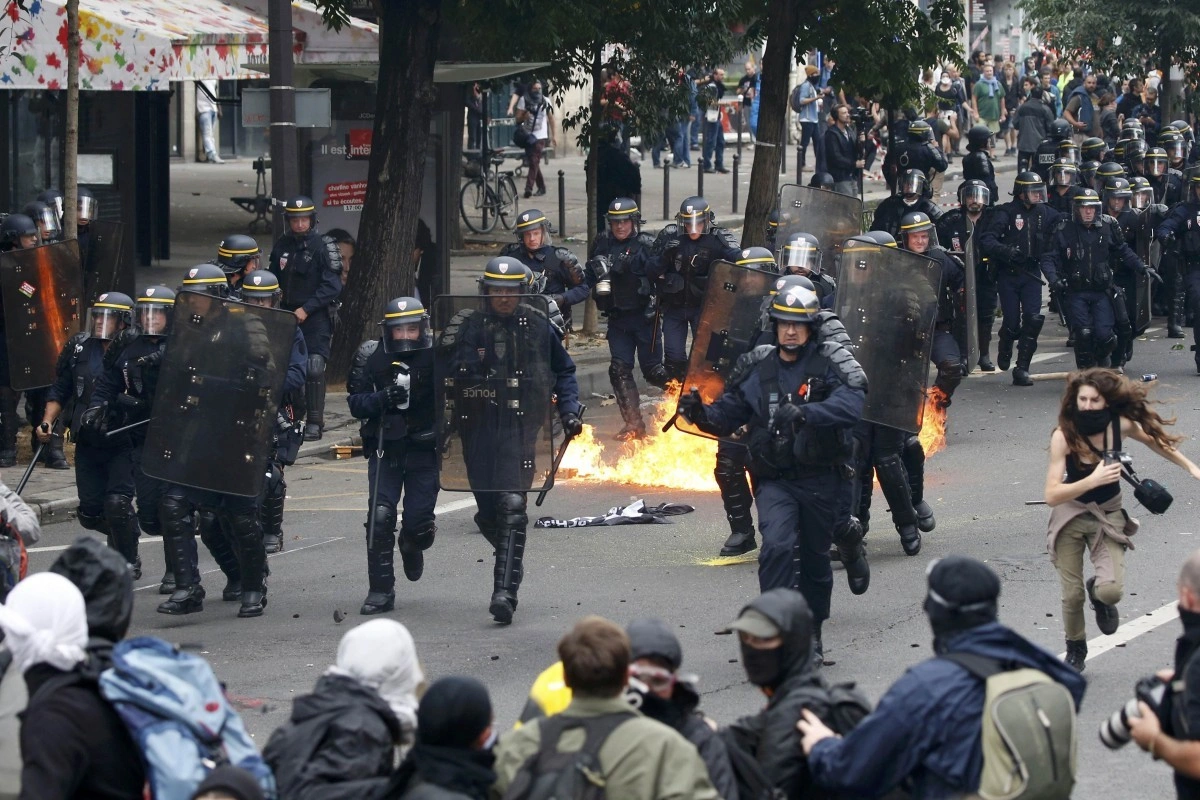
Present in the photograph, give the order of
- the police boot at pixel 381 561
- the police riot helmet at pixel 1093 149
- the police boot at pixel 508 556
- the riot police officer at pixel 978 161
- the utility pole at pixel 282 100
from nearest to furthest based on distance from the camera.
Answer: the police boot at pixel 508 556 < the police boot at pixel 381 561 < the utility pole at pixel 282 100 < the riot police officer at pixel 978 161 < the police riot helmet at pixel 1093 149

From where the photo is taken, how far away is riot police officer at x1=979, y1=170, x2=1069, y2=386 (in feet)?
49.6

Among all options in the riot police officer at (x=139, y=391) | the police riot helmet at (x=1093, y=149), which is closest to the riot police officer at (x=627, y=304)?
the riot police officer at (x=139, y=391)

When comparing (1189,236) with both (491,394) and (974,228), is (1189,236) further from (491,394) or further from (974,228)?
(491,394)

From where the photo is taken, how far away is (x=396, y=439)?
30.1 ft

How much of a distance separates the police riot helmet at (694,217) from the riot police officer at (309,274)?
2436 millimetres

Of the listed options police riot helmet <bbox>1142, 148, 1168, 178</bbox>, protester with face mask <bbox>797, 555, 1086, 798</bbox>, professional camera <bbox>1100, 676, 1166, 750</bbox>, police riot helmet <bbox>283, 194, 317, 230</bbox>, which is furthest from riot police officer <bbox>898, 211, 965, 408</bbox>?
protester with face mask <bbox>797, 555, 1086, 798</bbox>

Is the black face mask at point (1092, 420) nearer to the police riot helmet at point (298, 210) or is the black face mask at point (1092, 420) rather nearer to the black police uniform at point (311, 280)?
the black police uniform at point (311, 280)

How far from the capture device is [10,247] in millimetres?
12648

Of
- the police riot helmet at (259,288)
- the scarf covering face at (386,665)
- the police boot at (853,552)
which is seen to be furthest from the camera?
the police riot helmet at (259,288)

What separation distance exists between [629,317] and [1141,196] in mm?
5848

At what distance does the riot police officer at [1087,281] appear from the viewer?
14633mm

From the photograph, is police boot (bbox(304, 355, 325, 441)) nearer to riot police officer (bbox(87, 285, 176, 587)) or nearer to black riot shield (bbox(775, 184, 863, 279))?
riot police officer (bbox(87, 285, 176, 587))

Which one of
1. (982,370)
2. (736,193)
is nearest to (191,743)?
(982,370)

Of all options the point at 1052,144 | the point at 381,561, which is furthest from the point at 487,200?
the point at 381,561
